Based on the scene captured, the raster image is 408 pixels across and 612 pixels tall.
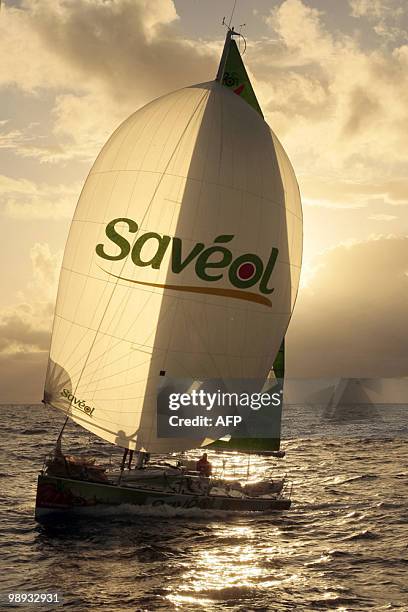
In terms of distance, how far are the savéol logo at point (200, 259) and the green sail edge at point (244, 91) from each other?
4.02 m

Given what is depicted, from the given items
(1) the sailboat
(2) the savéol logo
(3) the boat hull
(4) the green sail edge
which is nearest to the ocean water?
(3) the boat hull

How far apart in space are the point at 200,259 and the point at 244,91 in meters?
7.81

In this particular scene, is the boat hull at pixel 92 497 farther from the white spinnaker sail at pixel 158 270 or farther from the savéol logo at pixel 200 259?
the savéol logo at pixel 200 259

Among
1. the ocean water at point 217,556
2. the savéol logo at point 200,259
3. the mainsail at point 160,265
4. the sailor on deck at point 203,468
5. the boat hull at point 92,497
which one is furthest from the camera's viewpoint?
the sailor on deck at point 203,468

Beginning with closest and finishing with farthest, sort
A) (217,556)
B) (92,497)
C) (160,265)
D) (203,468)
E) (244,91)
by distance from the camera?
(217,556) < (160,265) < (92,497) < (203,468) < (244,91)

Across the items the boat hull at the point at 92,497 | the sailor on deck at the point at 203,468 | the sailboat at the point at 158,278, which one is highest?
the sailboat at the point at 158,278

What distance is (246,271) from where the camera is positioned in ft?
75.6

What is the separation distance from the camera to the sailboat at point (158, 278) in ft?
73.7

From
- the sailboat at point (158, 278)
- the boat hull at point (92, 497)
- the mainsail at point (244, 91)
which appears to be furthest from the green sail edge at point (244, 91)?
the boat hull at point (92, 497)

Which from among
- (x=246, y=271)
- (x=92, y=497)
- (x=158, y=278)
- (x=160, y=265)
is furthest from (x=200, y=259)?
(x=92, y=497)

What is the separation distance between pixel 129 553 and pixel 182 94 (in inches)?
580

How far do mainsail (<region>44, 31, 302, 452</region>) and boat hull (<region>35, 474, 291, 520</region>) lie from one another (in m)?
1.70

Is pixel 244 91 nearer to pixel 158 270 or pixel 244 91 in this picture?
pixel 244 91

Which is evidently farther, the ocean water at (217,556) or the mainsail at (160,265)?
the mainsail at (160,265)
